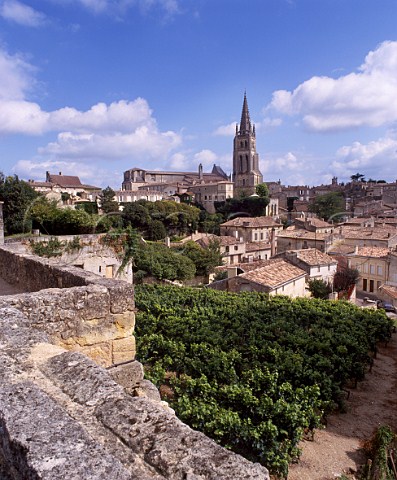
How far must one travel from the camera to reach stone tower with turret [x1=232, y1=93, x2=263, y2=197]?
107938 mm

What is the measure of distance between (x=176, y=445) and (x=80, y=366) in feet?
3.11

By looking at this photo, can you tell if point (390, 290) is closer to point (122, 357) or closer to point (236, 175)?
point (122, 357)

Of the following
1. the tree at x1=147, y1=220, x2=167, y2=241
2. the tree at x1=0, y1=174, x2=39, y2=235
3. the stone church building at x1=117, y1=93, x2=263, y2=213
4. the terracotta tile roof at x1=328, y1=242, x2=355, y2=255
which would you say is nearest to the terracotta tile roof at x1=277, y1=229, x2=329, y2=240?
the terracotta tile roof at x1=328, y1=242, x2=355, y2=255

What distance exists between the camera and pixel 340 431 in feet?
27.4

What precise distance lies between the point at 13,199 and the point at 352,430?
106 ft

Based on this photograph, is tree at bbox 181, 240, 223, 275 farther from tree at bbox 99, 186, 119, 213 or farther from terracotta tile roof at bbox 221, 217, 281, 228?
tree at bbox 99, 186, 119, 213

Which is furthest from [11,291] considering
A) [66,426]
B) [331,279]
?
[331,279]

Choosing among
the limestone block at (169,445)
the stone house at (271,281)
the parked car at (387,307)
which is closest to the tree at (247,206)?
the parked car at (387,307)

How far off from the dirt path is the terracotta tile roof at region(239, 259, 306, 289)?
11528mm

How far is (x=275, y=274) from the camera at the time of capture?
25719 millimetres

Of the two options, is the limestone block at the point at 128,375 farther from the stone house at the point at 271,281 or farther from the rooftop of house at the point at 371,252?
the rooftop of house at the point at 371,252

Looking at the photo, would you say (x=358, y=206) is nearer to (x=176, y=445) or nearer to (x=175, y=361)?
(x=175, y=361)

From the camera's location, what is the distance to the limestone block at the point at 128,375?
3768 millimetres

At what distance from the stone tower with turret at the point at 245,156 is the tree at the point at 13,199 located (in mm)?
78518
